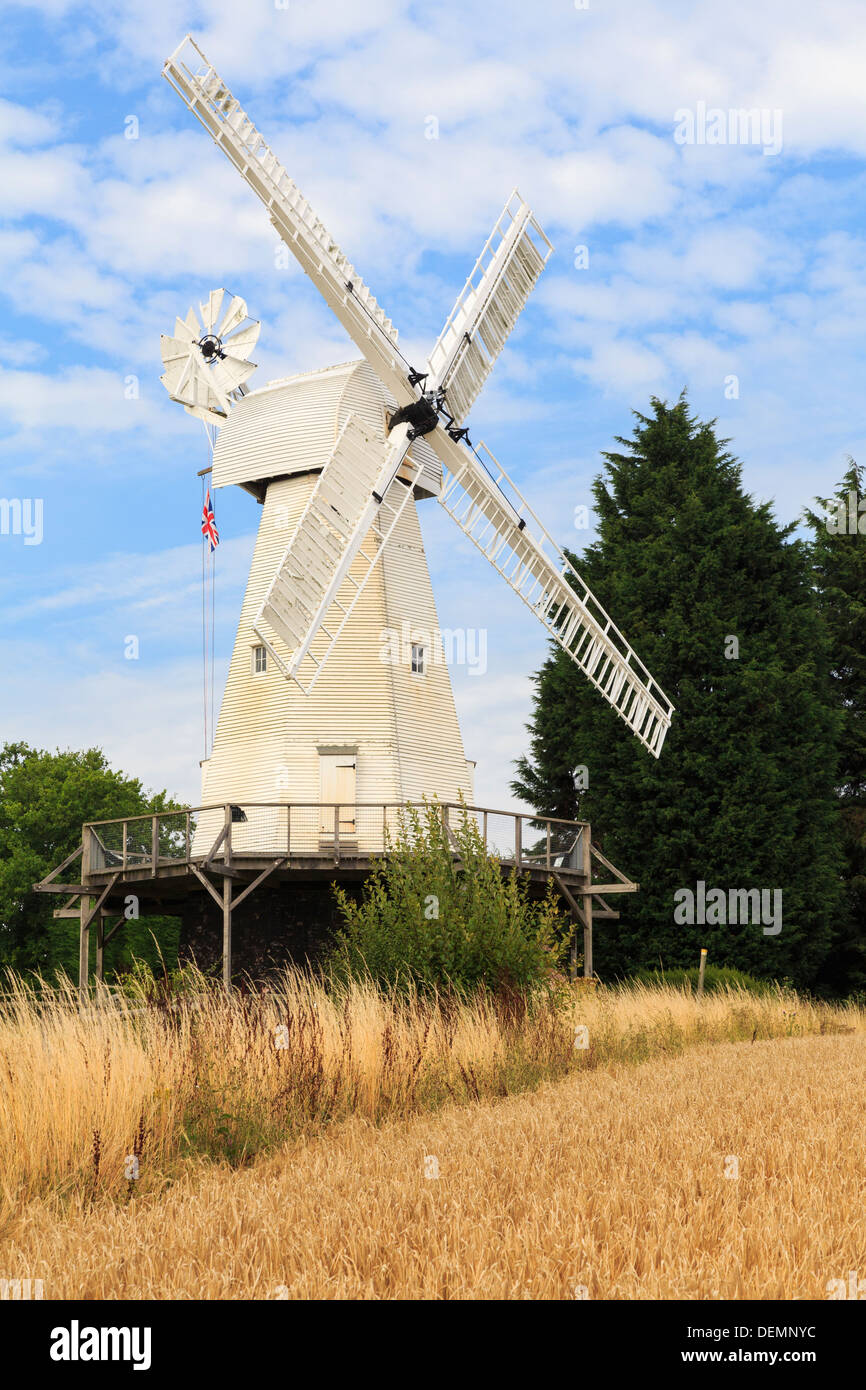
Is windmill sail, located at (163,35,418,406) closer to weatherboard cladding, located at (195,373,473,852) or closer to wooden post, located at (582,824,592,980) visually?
weatherboard cladding, located at (195,373,473,852)

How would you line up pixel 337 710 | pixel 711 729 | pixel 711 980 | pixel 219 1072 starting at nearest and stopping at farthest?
pixel 219 1072 → pixel 337 710 → pixel 711 980 → pixel 711 729

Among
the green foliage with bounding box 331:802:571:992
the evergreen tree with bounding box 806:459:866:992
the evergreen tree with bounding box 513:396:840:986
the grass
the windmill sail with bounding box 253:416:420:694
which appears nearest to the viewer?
the grass

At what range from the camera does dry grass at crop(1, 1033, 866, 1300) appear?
4227mm

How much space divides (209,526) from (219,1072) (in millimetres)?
17882

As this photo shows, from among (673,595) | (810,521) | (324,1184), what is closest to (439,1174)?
(324,1184)

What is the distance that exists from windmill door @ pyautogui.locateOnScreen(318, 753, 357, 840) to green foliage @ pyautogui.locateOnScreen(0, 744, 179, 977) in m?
18.1

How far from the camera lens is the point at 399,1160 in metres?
6.68

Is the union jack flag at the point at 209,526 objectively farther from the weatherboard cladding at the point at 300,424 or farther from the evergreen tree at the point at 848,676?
the evergreen tree at the point at 848,676

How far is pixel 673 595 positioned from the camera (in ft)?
100

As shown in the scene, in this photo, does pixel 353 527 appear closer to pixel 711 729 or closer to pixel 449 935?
pixel 449 935

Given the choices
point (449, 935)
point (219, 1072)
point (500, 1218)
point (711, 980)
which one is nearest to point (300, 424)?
point (449, 935)

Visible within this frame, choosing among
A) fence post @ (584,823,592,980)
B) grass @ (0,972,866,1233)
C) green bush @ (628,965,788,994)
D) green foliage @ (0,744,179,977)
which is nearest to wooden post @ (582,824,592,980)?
fence post @ (584,823,592,980)

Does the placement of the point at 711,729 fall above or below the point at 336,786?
above
